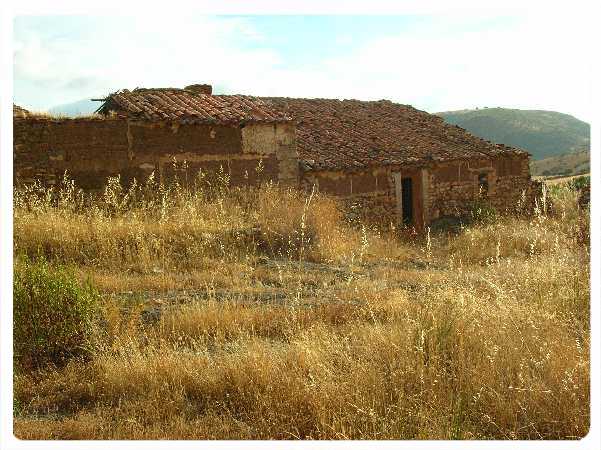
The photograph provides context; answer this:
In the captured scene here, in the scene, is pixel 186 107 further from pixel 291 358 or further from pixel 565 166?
pixel 565 166

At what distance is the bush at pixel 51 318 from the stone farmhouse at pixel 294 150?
5.19 metres

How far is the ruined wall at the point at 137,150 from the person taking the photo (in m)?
9.33

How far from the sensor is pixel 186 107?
11.0m

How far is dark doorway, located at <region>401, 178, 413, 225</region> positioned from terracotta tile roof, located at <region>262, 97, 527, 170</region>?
877 mm

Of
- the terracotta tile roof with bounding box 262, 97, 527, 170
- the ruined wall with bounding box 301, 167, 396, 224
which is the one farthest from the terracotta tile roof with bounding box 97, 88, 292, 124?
the ruined wall with bounding box 301, 167, 396, 224

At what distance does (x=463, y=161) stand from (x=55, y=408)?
14678 mm

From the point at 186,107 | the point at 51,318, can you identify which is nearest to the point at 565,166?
the point at 186,107

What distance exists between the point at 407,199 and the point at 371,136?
211 centimetres

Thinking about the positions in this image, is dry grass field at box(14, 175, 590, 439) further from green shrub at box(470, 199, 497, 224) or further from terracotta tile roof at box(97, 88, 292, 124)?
green shrub at box(470, 199, 497, 224)

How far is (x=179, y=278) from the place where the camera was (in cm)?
655

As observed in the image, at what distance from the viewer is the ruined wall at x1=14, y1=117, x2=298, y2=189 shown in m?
9.33

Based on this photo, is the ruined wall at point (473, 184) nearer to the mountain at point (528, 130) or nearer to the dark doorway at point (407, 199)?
the dark doorway at point (407, 199)

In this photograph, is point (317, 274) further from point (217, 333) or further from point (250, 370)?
point (250, 370)

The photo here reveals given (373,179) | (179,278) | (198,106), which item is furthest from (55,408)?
(373,179)
